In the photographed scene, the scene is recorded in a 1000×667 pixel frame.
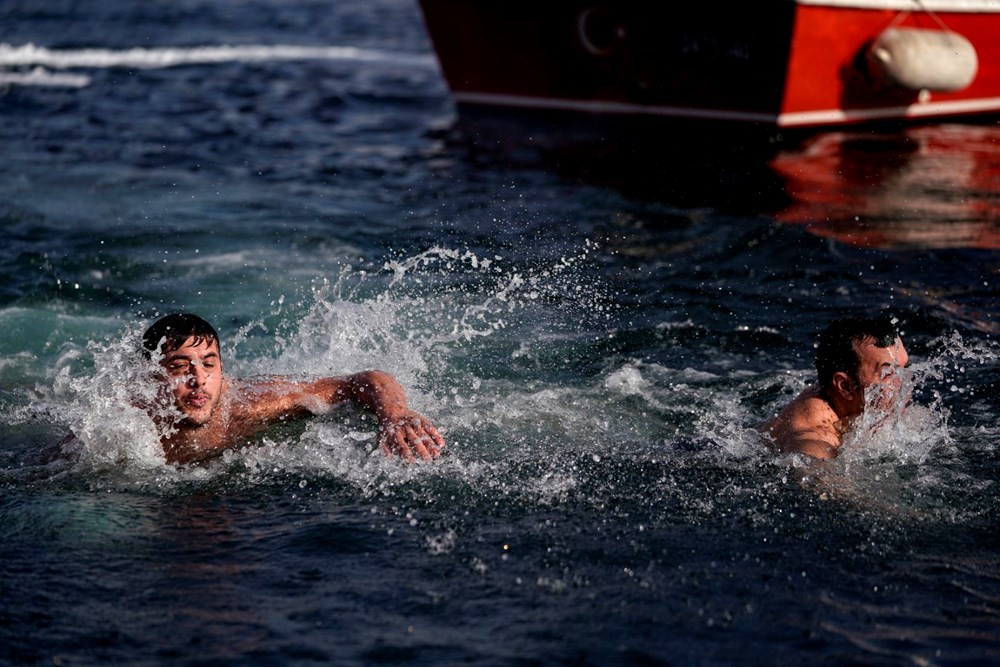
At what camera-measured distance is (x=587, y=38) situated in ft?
44.3

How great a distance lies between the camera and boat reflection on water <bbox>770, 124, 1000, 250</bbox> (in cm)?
1007

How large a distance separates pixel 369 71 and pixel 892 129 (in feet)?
28.7

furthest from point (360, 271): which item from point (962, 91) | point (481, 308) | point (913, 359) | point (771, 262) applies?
point (962, 91)

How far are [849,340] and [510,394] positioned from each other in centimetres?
190

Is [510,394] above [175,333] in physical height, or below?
below

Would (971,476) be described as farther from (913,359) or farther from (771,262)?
(771,262)

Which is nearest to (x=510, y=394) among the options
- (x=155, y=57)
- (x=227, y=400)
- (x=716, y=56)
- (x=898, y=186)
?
(x=227, y=400)

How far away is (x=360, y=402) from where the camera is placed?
6.22 meters

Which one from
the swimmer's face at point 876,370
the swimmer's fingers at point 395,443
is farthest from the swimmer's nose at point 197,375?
the swimmer's face at point 876,370

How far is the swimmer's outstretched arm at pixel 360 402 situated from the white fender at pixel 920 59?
7.71 meters

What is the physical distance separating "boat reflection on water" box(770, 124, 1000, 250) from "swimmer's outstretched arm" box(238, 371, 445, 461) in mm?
4989

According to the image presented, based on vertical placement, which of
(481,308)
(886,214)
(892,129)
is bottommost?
(481,308)

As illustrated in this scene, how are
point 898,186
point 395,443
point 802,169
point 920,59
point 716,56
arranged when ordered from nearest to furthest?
point 395,443
point 898,186
point 802,169
point 920,59
point 716,56

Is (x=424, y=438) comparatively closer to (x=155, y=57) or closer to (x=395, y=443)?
(x=395, y=443)
